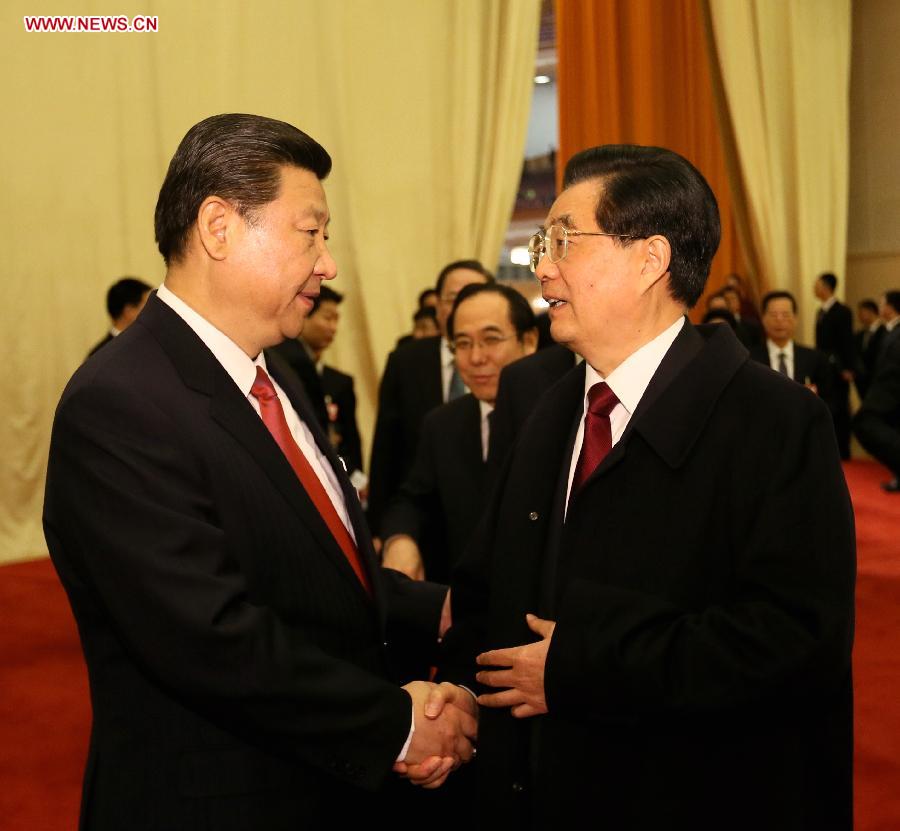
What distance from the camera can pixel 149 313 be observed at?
5.85ft

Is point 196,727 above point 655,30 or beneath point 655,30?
beneath

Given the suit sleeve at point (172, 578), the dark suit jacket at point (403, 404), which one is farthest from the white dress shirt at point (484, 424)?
the suit sleeve at point (172, 578)

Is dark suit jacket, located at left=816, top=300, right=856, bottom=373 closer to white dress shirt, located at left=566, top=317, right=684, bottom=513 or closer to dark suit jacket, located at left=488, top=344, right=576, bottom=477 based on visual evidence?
dark suit jacket, located at left=488, top=344, right=576, bottom=477

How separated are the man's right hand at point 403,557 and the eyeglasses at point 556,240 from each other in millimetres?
1097

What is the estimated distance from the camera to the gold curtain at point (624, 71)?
9711mm

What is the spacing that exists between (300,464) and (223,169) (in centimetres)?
51

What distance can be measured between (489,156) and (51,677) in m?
5.44

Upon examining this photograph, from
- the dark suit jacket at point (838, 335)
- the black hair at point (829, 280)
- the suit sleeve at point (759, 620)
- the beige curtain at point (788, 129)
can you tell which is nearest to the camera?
the suit sleeve at point (759, 620)

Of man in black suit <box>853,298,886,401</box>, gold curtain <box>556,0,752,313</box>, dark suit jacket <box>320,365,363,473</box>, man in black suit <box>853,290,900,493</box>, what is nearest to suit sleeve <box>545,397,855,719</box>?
man in black suit <box>853,290,900,493</box>

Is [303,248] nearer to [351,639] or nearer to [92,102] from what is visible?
[351,639]

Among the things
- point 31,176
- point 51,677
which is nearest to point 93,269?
point 31,176

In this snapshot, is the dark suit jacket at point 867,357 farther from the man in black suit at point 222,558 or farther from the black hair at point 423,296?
the man in black suit at point 222,558

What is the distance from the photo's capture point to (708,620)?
156cm

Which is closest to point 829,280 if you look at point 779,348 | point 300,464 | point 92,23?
point 779,348
